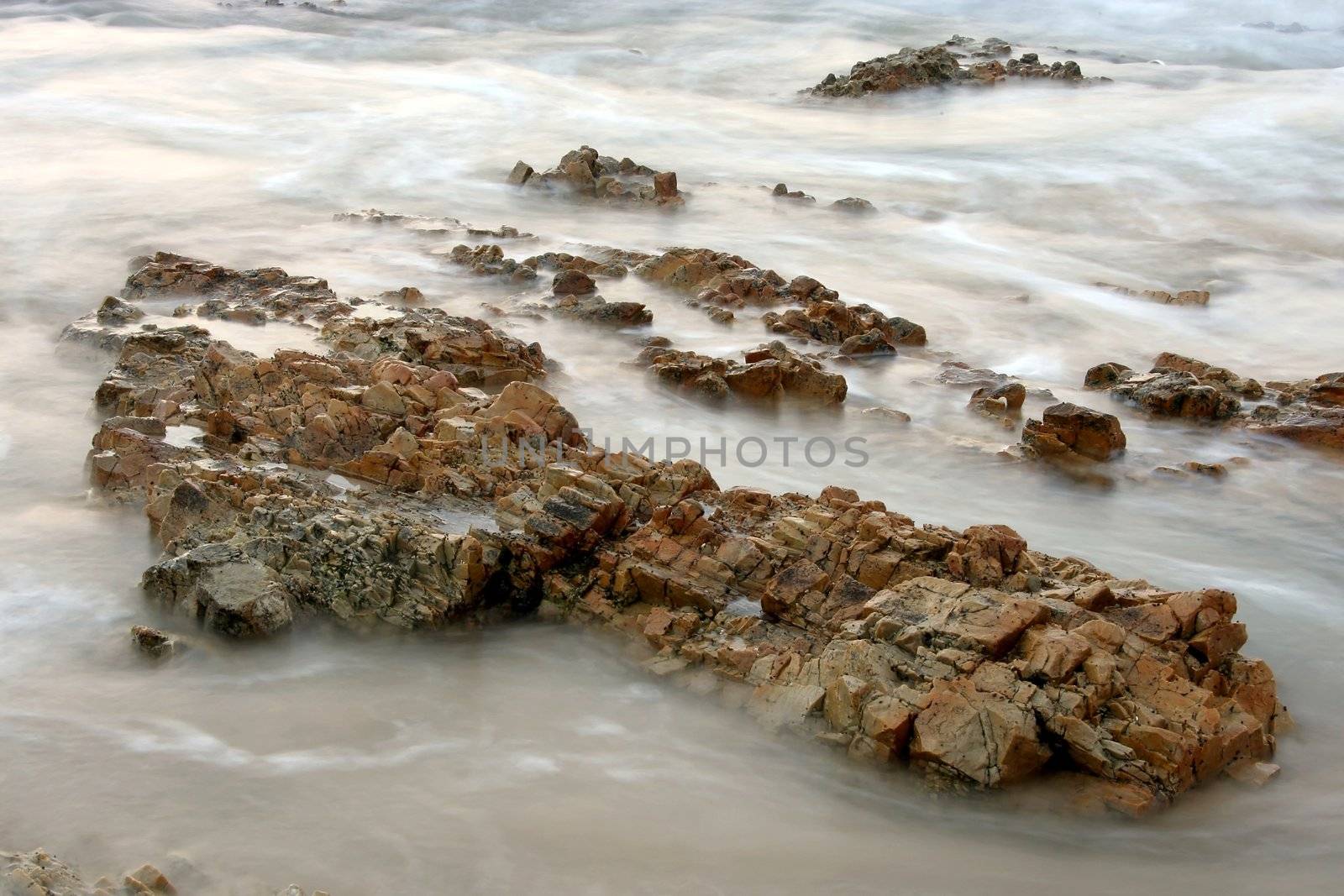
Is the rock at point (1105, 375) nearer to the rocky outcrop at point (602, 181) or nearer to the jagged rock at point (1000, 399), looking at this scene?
the jagged rock at point (1000, 399)

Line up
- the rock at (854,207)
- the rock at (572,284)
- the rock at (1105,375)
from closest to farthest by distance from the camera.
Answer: the rock at (1105,375), the rock at (572,284), the rock at (854,207)

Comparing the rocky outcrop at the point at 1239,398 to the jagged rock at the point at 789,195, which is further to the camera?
the jagged rock at the point at 789,195

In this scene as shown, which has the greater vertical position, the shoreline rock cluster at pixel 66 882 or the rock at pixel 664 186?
the rock at pixel 664 186

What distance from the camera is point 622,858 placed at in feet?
13.3

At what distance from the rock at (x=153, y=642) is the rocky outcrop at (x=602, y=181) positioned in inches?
340

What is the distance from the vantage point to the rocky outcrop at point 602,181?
42.7 feet

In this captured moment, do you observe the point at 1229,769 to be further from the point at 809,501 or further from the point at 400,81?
the point at 400,81

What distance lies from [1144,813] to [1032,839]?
0.40m

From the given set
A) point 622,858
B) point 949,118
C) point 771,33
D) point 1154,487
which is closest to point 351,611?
point 622,858

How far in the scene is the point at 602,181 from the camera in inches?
516

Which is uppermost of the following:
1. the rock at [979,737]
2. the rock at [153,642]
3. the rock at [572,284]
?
the rock at [572,284]

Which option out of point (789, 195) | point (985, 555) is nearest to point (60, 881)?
point (985, 555)

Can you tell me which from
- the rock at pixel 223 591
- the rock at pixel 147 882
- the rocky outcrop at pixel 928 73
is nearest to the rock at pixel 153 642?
the rock at pixel 223 591

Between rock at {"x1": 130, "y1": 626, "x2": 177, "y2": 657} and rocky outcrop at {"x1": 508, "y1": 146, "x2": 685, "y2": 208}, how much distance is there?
8629 mm
